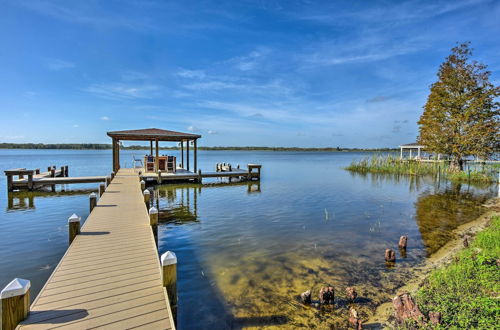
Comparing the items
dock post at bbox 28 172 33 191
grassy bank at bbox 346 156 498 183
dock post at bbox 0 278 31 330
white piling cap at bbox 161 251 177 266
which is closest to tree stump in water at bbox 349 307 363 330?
white piling cap at bbox 161 251 177 266

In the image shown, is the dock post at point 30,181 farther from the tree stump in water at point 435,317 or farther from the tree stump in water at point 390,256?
the tree stump in water at point 435,317

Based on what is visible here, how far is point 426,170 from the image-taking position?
1008 inches

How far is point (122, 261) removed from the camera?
4.80 metres

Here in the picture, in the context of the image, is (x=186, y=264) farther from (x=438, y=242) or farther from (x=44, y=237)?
(x=438, y=242)

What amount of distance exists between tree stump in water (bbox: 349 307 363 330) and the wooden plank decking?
2.83 meters

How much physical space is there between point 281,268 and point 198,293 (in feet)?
6.73

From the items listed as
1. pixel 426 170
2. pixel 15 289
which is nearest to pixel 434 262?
pixel 15 289

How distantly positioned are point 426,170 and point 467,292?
2540cm

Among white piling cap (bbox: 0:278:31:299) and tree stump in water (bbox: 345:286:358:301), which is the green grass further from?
white piling cap (bbox: 0:278:31:299)

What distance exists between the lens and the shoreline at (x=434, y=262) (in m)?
4.27

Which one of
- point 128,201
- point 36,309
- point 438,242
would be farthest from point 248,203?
point 36,309

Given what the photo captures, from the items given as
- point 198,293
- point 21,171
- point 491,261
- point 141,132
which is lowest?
point 198,293

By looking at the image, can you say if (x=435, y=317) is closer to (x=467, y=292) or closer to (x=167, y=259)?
(x=467, y=292)

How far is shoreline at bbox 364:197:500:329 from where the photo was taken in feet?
14.0
